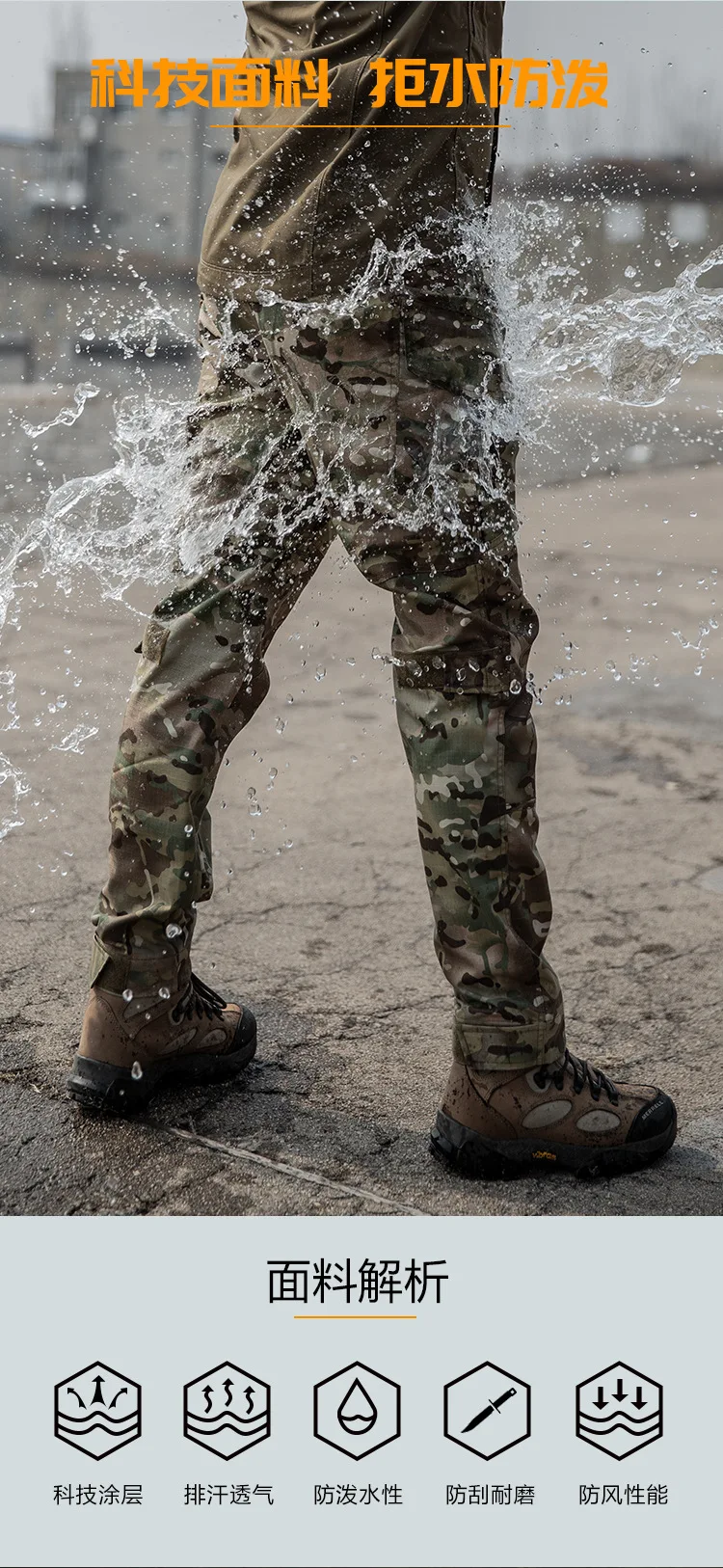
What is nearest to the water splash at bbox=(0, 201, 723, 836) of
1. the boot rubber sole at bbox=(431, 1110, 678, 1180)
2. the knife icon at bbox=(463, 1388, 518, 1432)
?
the boot rubber sole at bbox=(431, 1110, 678, 1180)

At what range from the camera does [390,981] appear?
6.02 feet

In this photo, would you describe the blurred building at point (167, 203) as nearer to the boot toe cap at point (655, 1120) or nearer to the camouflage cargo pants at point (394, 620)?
the camouflage cargo pants at point (394, 620)

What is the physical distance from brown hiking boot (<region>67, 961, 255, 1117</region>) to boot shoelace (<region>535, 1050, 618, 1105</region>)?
0.39 meters

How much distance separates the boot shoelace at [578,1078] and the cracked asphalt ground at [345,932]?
9 cm

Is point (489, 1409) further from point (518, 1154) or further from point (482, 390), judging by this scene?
point (482, 390)

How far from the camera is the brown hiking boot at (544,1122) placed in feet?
4.35

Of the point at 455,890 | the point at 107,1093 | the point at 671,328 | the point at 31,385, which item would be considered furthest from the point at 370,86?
the point at 31,385

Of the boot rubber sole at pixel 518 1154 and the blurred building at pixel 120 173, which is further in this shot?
the blurred building at pixel 120 173

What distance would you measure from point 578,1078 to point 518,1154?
10cm

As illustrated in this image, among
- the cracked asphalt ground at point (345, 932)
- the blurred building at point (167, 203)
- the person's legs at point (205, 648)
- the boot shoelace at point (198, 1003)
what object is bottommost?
the cracked asphalt ground at point (345, 932)

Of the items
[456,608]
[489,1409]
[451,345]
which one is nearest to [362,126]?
[451,345]

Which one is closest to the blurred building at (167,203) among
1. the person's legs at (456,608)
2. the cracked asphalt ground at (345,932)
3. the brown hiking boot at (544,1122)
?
the person's legs at (456,608)

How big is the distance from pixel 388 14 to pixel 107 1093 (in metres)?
1.05

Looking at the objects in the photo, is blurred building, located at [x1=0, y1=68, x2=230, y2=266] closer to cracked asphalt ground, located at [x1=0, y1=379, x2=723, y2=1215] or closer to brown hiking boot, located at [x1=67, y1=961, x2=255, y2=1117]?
cracked asphalt ground, located at [x1=0, y1=379, x2=723, y2=1215]
